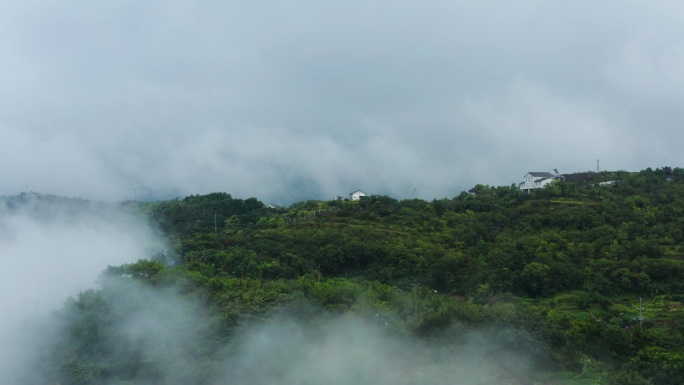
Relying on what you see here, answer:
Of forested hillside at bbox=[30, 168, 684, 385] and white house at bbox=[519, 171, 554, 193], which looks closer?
forested hillside at bbox=[30, 168, 684, 385]

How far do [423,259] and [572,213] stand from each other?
8254 millimetres

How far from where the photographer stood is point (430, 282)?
25.0 metres

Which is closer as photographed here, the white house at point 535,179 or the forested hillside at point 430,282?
the forested hillside at point 430,282

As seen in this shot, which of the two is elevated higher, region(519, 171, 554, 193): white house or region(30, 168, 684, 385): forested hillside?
region(519, 171, 554, 193): white house

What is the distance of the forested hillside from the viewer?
14.7 m

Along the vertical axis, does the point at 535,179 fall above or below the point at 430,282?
above

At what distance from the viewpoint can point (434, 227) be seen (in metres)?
32.0

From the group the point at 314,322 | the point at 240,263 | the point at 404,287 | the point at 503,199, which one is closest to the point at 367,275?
the point at 404,287

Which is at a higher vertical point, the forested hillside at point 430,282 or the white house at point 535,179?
the white house at point 535,179

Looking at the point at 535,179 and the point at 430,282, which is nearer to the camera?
the point at 430,282

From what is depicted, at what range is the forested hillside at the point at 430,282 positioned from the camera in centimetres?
1472

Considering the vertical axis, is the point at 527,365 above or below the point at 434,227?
below

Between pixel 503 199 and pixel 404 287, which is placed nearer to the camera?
pixel 404 287

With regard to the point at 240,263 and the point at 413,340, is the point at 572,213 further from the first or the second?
the point at 413,340
